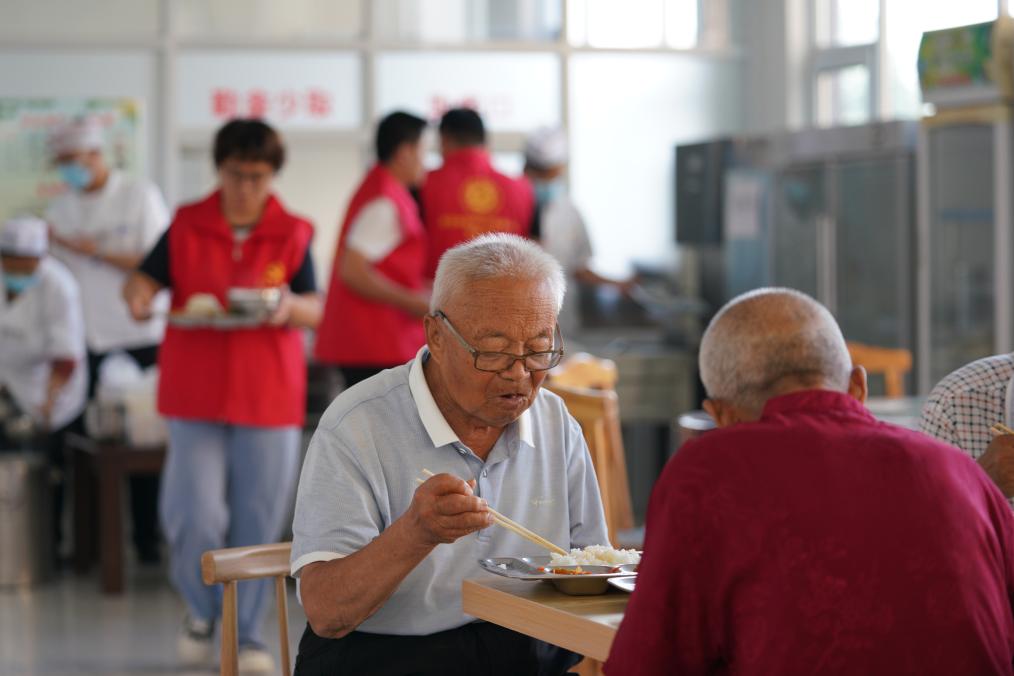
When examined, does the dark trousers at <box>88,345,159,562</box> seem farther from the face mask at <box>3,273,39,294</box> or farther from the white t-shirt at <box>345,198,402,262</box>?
the white t-shirt at <box>345,198,402,262</box>

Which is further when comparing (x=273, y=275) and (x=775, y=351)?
(x=273, y=275)

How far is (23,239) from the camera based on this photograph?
6449 mm

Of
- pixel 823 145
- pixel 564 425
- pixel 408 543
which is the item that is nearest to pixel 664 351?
pixel 823 145

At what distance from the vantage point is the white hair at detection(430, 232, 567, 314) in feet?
7.36

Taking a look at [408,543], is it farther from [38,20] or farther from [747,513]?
[38,20]

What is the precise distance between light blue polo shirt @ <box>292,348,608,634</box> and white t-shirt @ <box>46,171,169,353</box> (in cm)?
467

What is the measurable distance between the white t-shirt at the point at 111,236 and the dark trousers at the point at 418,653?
4.73 m

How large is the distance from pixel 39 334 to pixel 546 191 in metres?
2.32

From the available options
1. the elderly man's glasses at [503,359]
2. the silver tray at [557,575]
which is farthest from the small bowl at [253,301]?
the silver tray at [557,575]

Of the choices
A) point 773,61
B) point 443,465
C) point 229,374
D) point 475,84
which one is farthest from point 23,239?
point 443,465

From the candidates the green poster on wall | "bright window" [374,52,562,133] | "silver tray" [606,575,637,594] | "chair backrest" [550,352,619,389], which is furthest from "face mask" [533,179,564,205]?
"silver tray" [606,575,637,594]

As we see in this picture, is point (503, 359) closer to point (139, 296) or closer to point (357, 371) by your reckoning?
point (139, 296)

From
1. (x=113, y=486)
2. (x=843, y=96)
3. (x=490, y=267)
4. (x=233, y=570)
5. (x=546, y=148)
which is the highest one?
(x=843, y=96)

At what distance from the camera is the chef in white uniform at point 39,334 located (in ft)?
21.1
